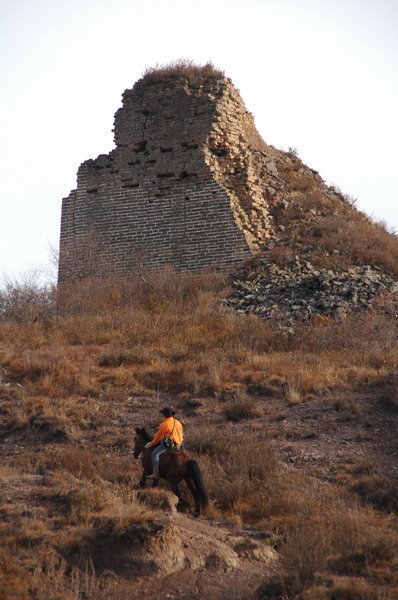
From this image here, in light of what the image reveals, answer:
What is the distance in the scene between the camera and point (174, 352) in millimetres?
14906

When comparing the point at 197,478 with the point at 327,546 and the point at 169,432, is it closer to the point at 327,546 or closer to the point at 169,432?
the point at 169,432

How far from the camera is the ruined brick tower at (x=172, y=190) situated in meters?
19.1

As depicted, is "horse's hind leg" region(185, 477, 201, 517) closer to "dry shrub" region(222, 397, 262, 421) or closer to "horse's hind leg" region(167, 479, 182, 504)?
"horse's hind leg" region(167, 479, 182, 504)

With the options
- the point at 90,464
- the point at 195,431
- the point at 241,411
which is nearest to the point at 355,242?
the point at 241,411

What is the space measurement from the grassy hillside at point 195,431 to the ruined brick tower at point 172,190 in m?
1.00

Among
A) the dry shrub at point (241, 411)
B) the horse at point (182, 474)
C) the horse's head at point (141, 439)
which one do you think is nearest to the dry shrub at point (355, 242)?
the dry shrub at point (241, 411)

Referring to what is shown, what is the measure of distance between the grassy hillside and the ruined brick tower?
100 centimetres

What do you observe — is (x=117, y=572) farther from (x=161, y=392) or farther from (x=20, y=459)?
(x=161, y=392)

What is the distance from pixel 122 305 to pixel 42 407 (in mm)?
5235

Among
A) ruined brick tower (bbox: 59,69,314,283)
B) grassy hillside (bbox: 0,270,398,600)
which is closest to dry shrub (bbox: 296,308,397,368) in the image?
grassy hillside (bbox: 0,270,398,600)

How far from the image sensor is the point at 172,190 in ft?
64.4

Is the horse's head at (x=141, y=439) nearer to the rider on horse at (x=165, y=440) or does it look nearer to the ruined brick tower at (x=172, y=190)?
the rider on horse at (x=165, y=440)

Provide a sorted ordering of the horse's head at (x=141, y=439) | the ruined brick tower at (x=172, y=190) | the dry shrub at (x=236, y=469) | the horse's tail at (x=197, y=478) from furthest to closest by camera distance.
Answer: the ruined brick tower at (x=172, y=190) < the horse's head at (x=141, y=439) < the dry shrub at (x=236, y=469) < the horse's tail at (x=197, y=478)

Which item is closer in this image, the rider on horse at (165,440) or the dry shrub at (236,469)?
the rider on horse at (165,440)
